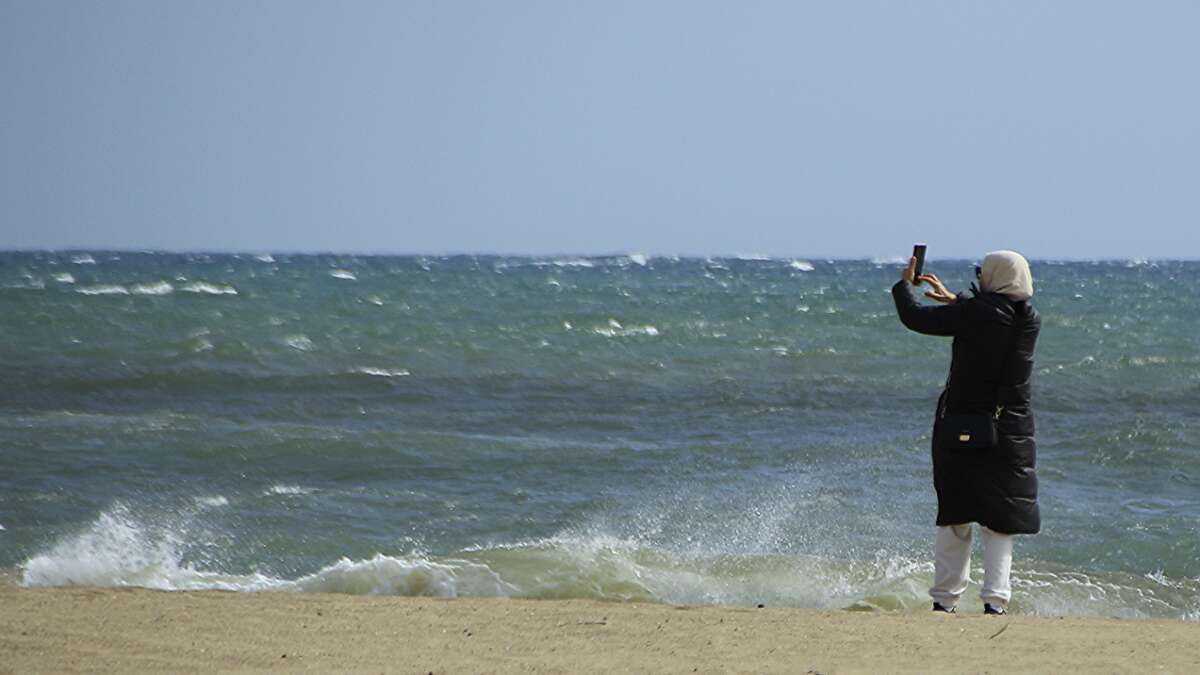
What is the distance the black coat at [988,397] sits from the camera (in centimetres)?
633

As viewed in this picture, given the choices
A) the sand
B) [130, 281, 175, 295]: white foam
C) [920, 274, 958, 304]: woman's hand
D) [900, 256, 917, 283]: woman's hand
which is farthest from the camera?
[130, 281, 175, 295]: white foam

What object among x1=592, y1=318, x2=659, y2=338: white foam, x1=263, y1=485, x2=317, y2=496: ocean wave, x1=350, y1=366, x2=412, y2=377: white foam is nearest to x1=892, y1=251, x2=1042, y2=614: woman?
x1=263, y1=485, x2=317, y2=496: ocean wave

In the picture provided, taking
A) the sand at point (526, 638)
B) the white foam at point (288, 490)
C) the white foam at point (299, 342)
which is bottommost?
the white foam at point (299, 342)

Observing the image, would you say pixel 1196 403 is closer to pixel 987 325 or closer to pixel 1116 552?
pixel 1116 552

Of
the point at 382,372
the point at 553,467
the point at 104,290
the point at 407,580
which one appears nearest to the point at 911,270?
the point at 407,580

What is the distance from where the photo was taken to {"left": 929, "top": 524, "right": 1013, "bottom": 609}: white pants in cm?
663

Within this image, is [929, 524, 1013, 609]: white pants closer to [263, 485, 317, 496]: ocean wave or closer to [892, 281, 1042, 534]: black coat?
[892, 281, 1042, 534]: black coat

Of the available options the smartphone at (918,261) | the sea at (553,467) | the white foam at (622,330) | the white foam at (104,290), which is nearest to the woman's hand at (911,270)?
the smartphone at (918,261)

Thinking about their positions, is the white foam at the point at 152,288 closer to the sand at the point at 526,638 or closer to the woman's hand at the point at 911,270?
the sand at the point at 526,638

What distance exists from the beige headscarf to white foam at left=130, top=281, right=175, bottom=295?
32.1m

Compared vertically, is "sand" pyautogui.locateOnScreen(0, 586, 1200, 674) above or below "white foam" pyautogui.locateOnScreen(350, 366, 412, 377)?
above

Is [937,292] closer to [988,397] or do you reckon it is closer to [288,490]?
[988,397]

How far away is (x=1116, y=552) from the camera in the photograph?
927 centimetres

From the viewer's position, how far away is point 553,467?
12.0 metres
